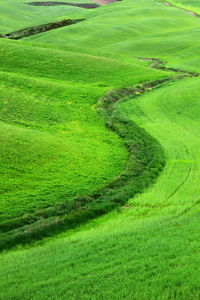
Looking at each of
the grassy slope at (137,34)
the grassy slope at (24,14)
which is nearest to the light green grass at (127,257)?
the grassy slope at (137,34)

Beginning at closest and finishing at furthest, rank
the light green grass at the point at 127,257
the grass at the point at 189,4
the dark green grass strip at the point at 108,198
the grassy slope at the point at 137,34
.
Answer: the light green grass at the point at 127,257, the dark green grass strip at the point at 108,198, the grassy slope at the point at 137,34, the grass at the point at 189,4

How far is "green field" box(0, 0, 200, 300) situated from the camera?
12031mm

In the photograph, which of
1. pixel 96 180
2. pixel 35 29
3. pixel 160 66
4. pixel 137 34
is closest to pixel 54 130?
pixel 96 180

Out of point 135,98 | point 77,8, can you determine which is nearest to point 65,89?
point 135,98

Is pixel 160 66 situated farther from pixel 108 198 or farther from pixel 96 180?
pixel 108 198

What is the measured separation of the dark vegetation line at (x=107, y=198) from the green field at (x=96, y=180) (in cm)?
6

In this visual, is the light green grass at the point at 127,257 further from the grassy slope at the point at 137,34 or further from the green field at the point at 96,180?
the grassy slope at the point at 137,34

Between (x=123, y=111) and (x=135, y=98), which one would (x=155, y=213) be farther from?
(x=135, y=98)

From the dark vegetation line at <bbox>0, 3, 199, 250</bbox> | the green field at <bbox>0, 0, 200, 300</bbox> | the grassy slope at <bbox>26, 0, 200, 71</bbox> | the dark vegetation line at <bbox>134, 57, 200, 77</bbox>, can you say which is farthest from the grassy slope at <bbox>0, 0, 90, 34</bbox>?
the dark vegetation line at <bbox>0, 3, 199, 250</bbox>

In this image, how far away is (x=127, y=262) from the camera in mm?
12742

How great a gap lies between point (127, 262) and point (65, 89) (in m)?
36.8

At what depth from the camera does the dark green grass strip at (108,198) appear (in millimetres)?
17672

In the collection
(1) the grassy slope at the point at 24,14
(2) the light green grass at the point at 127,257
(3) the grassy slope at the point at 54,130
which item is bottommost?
(1) the grassy slope at the point at 24,14

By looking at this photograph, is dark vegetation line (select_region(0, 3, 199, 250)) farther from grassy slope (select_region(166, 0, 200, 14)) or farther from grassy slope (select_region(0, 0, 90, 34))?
grassy slope (select_region(166, 0, 200, 14))
